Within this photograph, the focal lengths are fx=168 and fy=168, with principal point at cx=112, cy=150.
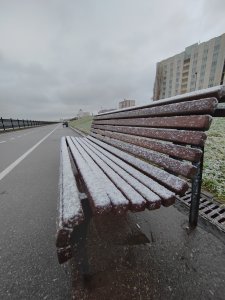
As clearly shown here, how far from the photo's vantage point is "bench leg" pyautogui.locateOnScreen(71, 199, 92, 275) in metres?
1.15

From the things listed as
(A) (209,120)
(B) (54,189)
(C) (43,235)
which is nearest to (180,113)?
(A) (209,120)

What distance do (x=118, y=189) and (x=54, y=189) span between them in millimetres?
1906

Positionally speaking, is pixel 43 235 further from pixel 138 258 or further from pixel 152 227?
pixel 152 227

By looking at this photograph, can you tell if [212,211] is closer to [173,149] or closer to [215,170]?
[173,149]

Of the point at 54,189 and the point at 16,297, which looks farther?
the point at 54,189

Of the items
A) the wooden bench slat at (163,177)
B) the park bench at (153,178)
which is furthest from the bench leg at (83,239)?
the wooden bench slat at (163,177)

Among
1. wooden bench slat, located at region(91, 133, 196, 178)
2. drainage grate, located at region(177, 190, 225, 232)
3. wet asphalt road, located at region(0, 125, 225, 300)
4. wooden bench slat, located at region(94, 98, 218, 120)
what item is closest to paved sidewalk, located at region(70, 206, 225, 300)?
wet asphalt road, located at region(0, 125, 225, 300)

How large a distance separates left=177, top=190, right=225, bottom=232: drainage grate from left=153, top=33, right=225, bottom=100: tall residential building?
5766cm

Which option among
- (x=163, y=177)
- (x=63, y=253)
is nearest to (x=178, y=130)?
(x=163, y=177)

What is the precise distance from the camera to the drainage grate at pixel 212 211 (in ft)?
5.68

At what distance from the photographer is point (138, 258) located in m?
1.35

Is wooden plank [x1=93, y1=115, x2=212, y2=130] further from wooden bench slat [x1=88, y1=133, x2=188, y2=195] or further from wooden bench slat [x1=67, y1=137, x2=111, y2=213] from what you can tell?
wooden bench slat [x1=67, y1=137, x2=111, y2=213]

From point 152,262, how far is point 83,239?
591 millimetres

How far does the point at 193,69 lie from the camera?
209 feet
